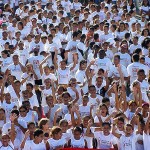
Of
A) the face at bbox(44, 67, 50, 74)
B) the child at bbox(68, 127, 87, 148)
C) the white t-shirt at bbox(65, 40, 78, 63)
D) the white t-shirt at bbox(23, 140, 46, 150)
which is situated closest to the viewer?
the white t-shirt at bbox(23, 140, 46, 150)

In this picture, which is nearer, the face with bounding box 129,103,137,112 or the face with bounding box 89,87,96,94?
the face with bounding box 129,103,137,112

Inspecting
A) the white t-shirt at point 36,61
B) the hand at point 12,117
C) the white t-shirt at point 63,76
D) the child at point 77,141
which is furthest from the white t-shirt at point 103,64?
the child at point 77,141

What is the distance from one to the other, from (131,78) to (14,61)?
3119mm

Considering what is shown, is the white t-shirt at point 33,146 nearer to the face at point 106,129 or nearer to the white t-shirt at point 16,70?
the face at point 106,129

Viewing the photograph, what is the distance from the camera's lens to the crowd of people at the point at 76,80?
10375 mm

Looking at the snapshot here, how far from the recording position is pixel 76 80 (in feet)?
42.4

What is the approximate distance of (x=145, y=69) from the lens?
13.0 m

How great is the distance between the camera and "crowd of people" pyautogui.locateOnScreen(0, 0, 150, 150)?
1038 cm

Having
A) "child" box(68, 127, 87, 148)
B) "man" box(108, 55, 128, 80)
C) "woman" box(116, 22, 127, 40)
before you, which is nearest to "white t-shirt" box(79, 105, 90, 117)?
"child" box(68, 127, 87, 148)

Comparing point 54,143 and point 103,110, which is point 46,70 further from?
point 54,143

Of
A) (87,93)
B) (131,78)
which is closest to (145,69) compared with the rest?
(131,78)

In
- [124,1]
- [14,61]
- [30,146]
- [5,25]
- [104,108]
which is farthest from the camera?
[124,1]

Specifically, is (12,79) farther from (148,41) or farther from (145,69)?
(148,41)

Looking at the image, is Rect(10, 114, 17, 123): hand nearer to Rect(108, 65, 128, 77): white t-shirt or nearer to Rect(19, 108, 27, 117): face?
Rect(19, 108, 27, 117): face
